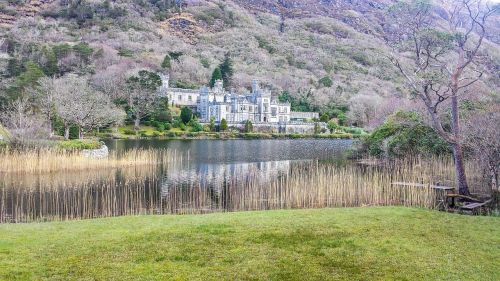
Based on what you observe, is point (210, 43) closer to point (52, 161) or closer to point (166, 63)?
point (166, 63)

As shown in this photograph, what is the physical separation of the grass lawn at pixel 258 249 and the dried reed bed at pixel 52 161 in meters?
11.4

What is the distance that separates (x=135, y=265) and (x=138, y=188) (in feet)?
36.5

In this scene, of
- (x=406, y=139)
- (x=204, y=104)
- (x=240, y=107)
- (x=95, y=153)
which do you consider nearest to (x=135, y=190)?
(x=95, y=153)

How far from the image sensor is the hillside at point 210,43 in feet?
256

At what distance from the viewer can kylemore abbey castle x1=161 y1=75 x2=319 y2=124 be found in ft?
213

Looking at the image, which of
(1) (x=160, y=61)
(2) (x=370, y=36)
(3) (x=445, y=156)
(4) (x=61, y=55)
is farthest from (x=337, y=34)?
(3) (x=445, y=156)

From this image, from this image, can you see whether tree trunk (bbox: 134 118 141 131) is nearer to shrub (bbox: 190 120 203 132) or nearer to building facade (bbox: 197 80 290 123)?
shrub (bbox: 190 120 203 132)

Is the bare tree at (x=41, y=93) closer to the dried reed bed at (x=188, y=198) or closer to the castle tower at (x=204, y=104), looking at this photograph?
the dried reed bed at (x=188, y=198)

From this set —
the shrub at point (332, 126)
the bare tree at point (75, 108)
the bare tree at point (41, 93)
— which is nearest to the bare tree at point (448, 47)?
the bare tree at point (75, 108)

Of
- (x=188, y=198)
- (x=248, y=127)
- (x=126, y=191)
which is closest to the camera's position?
(x=188, y=198)

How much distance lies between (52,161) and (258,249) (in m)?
15.9

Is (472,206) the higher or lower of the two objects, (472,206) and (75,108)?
the lower

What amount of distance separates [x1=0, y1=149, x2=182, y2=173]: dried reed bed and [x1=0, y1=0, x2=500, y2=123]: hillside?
86.8 feet

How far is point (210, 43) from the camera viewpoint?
127 m
